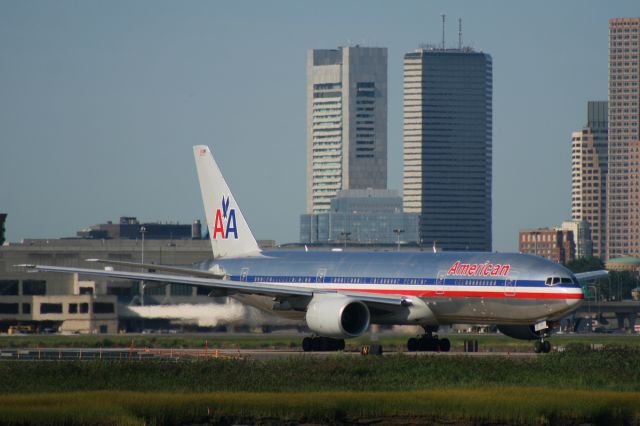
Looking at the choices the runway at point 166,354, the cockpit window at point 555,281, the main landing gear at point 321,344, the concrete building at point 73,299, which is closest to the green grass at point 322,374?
the cockpit window at point 555,281

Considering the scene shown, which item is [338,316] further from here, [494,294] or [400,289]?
[494,294]

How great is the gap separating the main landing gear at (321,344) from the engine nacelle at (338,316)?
2161 mm

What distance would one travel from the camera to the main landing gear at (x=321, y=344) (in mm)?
72938

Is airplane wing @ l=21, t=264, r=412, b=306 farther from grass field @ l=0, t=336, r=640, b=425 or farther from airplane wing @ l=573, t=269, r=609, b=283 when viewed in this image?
airplane wing @ l=573, t=269, r=609, b=283

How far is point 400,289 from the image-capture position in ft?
235

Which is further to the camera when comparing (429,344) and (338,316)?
(429,344)

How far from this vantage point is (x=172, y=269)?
254ft

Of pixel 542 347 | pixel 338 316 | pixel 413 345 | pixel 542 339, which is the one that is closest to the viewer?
pixel 542 347

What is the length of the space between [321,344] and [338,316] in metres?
3.78

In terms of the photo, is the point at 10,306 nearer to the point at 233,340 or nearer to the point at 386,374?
the point at 233,340

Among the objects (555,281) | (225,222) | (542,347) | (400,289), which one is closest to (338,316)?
(400,289)

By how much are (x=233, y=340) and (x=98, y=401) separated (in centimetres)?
4264

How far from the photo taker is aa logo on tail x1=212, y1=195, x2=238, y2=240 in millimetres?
83688

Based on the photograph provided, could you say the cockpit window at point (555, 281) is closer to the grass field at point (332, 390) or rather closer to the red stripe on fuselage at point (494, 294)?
the red stripe on fuselage at point (494, 294)
